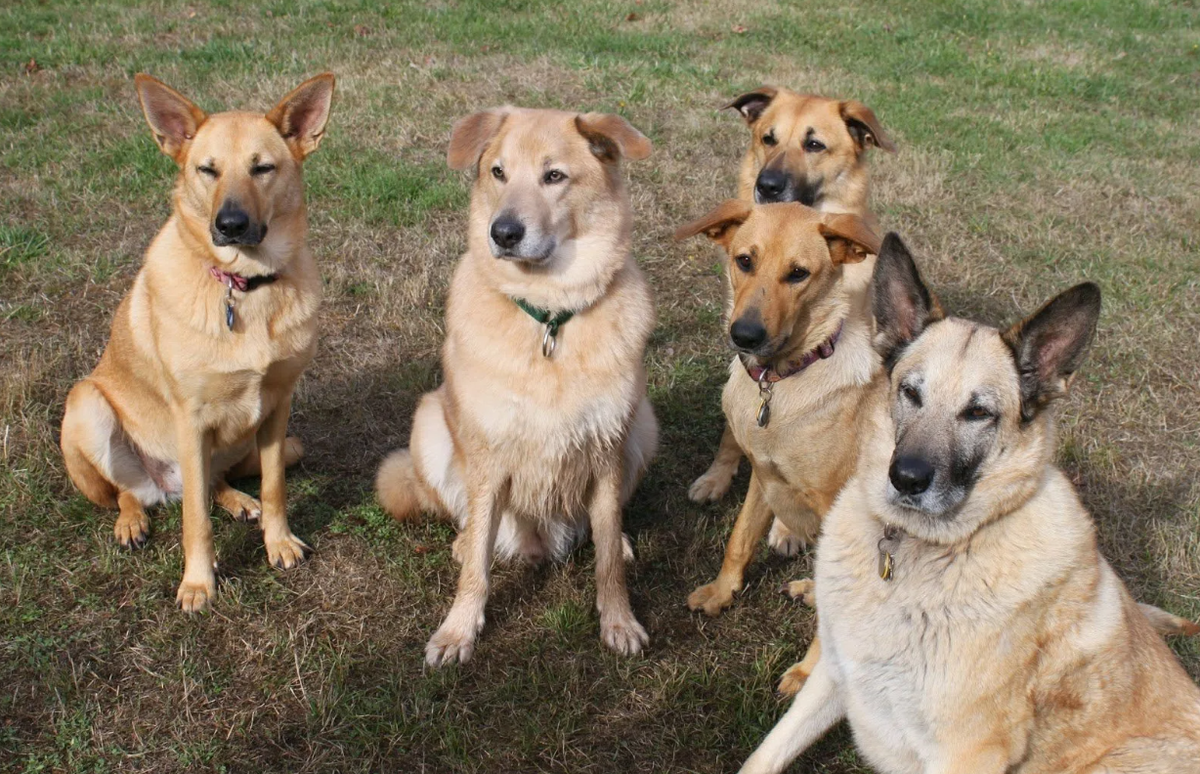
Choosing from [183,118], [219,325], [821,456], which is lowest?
[821,456]

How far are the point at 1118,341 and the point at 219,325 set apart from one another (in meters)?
5.42

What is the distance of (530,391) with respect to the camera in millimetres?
3477

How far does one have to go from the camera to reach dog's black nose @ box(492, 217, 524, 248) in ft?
10.9

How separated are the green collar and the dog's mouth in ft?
3.42

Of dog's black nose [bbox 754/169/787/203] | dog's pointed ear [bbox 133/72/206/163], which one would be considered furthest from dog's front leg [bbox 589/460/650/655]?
dog's pointed ear [bbox 133/72/206/163]

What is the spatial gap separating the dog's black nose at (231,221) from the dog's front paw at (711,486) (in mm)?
2433

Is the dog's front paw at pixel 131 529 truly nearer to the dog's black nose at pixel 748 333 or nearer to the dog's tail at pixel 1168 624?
the dog's black nose at pixel 748 333

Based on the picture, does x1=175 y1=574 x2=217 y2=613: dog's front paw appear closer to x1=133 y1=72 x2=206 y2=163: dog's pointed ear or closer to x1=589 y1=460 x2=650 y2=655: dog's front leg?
x1=589 y1=460 x2=650 y2=655: dog's front leg

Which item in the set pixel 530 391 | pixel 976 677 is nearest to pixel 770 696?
pixel 976 677

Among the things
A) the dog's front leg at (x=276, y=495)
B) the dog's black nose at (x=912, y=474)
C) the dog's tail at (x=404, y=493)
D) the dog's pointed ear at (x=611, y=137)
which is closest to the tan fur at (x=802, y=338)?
the dog's pointed ear at (x=611, y=137)

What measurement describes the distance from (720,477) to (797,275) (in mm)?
1475

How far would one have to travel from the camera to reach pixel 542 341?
3.51 m

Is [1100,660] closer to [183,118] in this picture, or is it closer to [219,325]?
[219,325]

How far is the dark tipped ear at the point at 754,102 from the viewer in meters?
Result: 5.15
